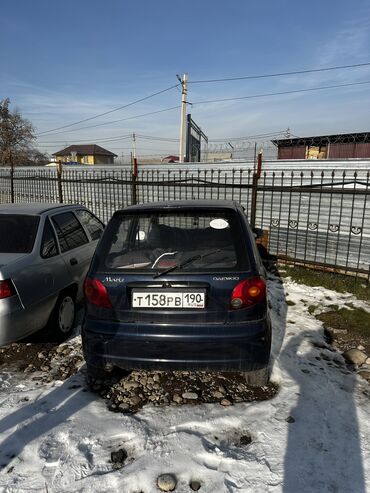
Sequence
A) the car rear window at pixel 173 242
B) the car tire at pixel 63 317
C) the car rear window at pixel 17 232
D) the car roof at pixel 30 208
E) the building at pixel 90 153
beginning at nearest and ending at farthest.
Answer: the car rear window at pixel 173 242 < the car rear window at pixel 17 232 < the car tire at pixel 63 317 < the car roof at pixel 30 208 < the building at pixel 90 153

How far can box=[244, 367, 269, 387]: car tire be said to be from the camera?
110 inches

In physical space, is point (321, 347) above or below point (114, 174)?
below

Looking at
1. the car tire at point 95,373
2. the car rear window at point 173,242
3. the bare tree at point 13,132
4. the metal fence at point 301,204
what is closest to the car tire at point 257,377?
the car rear window at point 173,242

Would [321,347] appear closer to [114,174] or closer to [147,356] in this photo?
[147,356]

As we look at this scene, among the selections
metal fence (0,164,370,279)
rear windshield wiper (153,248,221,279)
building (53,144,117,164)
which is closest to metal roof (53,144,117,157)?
building (53,144,117,164)

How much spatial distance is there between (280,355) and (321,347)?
1.88 feet

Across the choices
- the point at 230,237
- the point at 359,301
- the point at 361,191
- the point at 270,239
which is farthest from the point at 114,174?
the point at 230,237

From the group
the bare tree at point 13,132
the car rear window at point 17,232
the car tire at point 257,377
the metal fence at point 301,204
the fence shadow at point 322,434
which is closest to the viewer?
the fence shadow at point 322,434

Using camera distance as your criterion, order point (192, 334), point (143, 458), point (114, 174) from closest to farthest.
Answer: point (143, 458), point (192, 334), point (114, 174)

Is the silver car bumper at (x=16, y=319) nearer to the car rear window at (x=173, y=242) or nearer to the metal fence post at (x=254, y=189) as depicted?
the car rear window at (x=173, y=242)

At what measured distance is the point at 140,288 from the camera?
255 centimetres

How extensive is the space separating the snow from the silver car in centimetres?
61

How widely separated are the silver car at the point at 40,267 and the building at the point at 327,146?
90.9 ft

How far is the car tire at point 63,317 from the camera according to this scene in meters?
3.70
